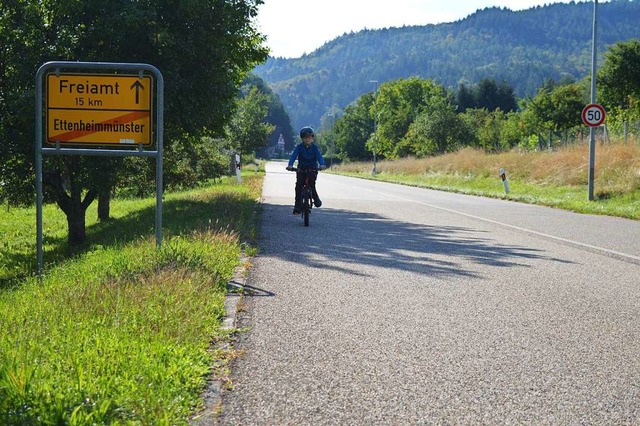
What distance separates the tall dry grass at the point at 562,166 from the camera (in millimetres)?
20297

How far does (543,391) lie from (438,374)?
22.6 inches

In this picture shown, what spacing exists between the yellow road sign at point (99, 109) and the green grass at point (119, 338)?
1304mm

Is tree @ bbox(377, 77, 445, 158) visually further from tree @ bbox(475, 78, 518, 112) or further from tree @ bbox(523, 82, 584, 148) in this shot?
tree @ bbox(523, 82, 584, 148)

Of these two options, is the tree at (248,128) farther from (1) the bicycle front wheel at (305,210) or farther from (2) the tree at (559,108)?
(1) the bicycle front wheel at (305,210)

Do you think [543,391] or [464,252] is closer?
[543,391]

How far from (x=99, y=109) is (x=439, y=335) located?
14.7 ft

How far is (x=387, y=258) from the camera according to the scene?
28.3 ft

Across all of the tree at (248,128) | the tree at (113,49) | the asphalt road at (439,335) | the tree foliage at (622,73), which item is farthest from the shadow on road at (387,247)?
the tree at (248,128)

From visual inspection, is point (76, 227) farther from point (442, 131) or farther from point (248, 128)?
point (442, 131)

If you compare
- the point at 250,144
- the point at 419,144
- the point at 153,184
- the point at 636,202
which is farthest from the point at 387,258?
the point at 419,144

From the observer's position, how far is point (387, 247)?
31.7 feet

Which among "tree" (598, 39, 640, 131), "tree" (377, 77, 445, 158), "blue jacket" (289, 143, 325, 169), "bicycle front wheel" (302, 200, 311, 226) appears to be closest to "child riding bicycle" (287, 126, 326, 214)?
"blue jacket" (289, 143, 325, 169)

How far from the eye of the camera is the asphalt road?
3494 millimetres

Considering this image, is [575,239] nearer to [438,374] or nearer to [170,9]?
[438,374]
